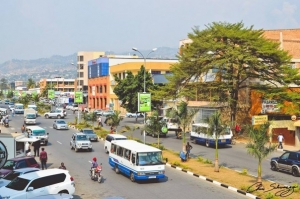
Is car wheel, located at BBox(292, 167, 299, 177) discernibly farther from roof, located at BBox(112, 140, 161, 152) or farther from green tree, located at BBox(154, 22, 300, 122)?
green tree, located at BBox(154, 22, 300, 122)

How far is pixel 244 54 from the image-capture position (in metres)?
42.7

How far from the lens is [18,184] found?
18.7 meters

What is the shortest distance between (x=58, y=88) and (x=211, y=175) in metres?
170

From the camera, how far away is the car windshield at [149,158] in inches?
909

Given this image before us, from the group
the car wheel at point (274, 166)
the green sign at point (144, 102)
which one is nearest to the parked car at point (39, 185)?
the car wheel at point (274, 166)

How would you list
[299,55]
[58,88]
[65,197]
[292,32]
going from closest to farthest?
1. [65,197]
2. [299,55]
3. [292,32]
4. [58,88]

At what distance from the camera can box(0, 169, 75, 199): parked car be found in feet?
59.7

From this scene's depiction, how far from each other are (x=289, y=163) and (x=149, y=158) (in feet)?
29.7

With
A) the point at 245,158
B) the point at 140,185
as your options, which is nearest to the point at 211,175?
the point at 140,185

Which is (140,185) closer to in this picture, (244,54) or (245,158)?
(245,158)

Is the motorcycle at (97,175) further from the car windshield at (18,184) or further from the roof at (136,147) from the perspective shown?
the car windshield at (18,184)

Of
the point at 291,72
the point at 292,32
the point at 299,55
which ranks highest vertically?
the point at 292,32

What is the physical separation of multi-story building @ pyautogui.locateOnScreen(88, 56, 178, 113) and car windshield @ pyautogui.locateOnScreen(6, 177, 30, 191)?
209 ft

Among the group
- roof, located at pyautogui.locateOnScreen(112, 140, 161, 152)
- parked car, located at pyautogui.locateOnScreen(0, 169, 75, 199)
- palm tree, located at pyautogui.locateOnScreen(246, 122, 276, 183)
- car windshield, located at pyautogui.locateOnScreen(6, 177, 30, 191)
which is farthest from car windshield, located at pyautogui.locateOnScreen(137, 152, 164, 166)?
car windshield, located at pyautogui.locateOnScreen(6, 177, 30, 191)
